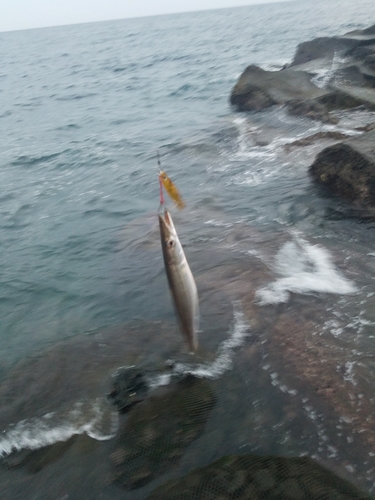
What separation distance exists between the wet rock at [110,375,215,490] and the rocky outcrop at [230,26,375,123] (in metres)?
10.3

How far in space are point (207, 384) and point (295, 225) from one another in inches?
157

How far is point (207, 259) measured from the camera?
25.0ft

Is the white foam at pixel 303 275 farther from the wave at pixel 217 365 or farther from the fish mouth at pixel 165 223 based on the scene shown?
the fish mouth at pixel 165 223

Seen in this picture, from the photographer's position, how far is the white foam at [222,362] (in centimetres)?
513

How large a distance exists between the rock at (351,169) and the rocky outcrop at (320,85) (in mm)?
4695

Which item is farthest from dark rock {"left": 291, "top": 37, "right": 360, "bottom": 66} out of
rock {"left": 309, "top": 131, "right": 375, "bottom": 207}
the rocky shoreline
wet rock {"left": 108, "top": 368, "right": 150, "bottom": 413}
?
Result: wet rock {"left": 108, "top": 368, "right": 150, "bottom": 413}

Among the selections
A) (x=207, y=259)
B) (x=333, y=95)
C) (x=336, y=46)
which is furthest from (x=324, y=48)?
(x=207, y=259)

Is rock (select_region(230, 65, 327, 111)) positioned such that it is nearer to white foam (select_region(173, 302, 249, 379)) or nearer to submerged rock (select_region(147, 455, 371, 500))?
white foam (select_region(173, 302, 249, 379))

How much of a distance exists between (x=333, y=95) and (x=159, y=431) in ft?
40.3

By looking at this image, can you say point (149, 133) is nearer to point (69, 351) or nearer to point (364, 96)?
point (364, 96)

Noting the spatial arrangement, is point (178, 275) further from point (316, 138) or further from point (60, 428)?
point (316, 138)

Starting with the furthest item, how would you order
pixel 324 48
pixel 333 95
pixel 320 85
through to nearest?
1. pixel 324 48
2. pixel 320 85
3. pixel 333 95

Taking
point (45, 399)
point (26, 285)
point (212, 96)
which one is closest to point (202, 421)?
point (45, 399)

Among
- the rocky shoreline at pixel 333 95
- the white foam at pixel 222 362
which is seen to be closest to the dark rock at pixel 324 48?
the rocky shoreline at pixel 333 95
